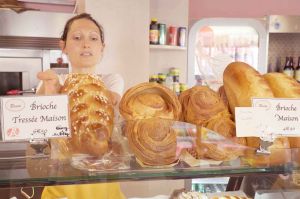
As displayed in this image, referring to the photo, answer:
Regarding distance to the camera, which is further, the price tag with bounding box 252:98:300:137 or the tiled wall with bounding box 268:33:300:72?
the tiled wall with bounding box 268:33:300:72

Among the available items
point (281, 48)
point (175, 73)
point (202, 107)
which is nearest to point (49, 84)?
point (202, 107)

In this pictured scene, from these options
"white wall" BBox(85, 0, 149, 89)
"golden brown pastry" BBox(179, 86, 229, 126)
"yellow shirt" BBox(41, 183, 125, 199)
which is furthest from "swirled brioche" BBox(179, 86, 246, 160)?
"white wall" BBox(85, 0, 149, 89)

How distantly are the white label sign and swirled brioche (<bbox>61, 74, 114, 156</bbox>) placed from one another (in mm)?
302

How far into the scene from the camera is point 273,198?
0.86 metres

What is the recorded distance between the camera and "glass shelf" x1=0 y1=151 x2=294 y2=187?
0.63 meters

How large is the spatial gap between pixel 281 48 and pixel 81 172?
10.2 ft

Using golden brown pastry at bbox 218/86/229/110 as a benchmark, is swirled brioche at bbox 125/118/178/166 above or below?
below

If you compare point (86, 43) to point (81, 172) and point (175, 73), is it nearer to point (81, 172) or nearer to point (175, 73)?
point (81, 172)

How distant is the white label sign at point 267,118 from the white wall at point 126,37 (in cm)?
199

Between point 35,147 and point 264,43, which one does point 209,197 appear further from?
point 264,43

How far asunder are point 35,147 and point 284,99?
583 millimetres

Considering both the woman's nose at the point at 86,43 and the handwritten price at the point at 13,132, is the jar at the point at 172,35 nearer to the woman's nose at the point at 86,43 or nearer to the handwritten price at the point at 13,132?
the woman's nose at the point at 86,43

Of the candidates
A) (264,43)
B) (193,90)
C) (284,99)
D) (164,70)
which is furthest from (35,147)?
(264,43)

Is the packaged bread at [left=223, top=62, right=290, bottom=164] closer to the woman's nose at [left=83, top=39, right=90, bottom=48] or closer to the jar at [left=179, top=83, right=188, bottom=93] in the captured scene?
the woman's nose at [left=83, top=39, right=90, bottom=48]
